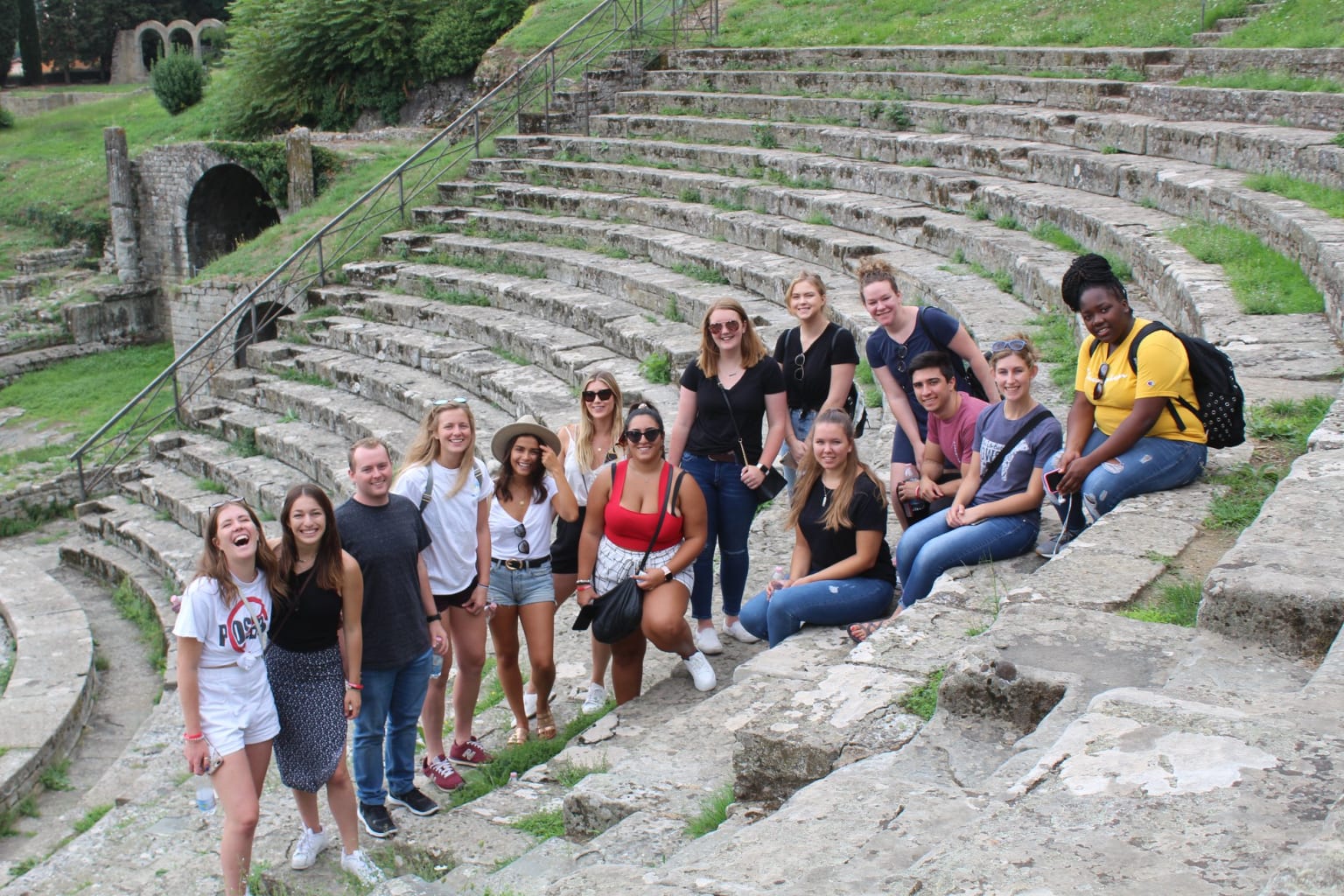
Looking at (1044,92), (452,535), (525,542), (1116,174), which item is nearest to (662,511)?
(525,542)

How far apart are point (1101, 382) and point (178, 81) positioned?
28334 mm

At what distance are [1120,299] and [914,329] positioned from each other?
4.04 ft

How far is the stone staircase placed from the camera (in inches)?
104

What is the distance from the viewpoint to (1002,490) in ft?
15.9

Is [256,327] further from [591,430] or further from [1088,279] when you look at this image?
[1088,279]

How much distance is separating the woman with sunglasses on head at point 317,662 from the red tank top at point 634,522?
114cm

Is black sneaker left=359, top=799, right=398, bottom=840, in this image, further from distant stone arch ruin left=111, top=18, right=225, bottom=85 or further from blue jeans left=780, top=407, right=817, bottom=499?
distant stone arch ruin left=111, top=18, right=225, bottom=85

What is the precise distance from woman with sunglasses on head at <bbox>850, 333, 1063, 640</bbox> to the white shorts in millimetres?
2282

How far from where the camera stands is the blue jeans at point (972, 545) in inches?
187

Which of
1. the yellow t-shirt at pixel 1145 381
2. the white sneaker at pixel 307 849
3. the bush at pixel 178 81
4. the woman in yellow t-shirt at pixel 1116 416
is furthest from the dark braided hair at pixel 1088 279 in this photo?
the bush at pixel 178 81

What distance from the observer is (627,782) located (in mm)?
4137

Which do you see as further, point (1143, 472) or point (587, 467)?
point (587, 467)

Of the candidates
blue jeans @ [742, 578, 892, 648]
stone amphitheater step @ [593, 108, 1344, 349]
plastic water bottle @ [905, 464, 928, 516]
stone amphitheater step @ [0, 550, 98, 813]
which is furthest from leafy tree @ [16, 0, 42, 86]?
blue jeans @ [742, 578, 892, 648]

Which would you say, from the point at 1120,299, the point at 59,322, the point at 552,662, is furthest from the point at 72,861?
the point at 59,322
